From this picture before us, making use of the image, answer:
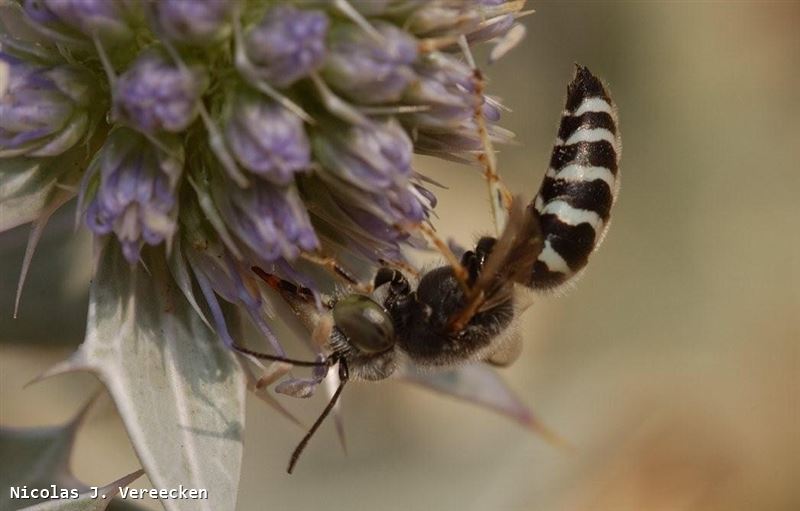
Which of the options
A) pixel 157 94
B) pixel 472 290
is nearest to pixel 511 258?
pixel 472 290

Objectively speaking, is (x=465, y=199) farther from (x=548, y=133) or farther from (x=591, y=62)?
(x=591, y=62)

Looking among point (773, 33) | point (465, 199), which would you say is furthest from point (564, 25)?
point (773, 33)

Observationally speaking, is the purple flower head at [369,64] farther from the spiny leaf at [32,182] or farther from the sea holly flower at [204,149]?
the spiny leaf at [32,182]

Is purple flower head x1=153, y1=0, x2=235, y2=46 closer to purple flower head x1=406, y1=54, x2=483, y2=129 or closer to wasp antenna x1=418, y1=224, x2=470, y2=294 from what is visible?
purple flower head x1=406, y1=54, x2=483, y2=129

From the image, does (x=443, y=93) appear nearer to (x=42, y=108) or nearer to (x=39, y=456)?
(x=42, y=108)

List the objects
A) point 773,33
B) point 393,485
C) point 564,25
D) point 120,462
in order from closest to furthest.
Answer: point 120,462, point 393,485, point 564,25, point 773,33

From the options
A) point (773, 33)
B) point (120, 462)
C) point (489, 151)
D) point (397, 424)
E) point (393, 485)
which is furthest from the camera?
point (773, 33)

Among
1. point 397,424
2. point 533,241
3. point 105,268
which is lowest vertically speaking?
point 397,424
